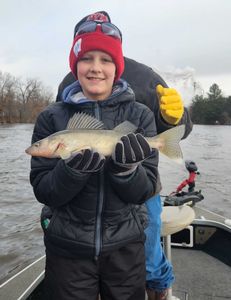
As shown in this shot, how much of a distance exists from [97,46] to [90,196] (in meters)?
0.98

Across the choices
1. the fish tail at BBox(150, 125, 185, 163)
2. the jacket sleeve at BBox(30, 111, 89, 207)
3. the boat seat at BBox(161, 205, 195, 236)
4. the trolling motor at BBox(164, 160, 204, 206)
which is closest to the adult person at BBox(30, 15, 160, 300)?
the jacket sleeve at BBox(30, 111, 89, 207)

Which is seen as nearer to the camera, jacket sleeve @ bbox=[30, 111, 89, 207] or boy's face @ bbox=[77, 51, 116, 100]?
jacket sleeve @ bbox=[30, 111, 89, 207]

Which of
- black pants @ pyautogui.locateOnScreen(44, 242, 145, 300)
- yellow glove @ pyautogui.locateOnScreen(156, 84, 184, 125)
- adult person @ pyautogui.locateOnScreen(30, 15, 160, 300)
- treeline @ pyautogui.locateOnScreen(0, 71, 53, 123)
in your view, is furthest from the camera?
treeline @ pyautogui.locateOnScreen(0, 71, 53, 123)

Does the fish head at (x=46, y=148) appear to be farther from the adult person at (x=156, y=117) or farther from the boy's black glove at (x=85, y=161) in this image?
the adult person at (x=156, y=117)

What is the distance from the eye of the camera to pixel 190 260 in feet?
16.9

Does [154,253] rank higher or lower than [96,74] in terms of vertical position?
lower

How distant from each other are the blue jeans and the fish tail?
0.72m

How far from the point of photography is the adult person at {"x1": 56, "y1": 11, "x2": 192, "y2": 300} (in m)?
2.93

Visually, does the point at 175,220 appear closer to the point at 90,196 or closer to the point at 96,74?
the point at 90,196

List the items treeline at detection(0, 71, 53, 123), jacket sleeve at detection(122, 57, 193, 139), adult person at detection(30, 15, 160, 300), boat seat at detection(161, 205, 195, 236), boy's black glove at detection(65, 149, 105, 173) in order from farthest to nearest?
treeline at detection(0, 71, 53, 123) → boat seat at detection(161, 205, 195, 236) → jacket sleeve at detection(122, 57, 193, 139) → adult person at detection(30, 15, 160, 300) → boy's black glove at detection(65, 149, 105, 173)

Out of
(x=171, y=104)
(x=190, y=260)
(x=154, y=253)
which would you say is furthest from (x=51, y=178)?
(x=190, y=260)

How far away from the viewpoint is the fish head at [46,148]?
2.22 meters

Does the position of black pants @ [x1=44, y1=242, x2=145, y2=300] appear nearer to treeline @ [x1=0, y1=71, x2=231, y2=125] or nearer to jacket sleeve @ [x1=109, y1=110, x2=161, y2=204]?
jacket sleeve @ [x1=109, y1=110, x2=161, y2=204]

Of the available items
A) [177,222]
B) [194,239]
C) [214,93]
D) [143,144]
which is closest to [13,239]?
[194,239]
